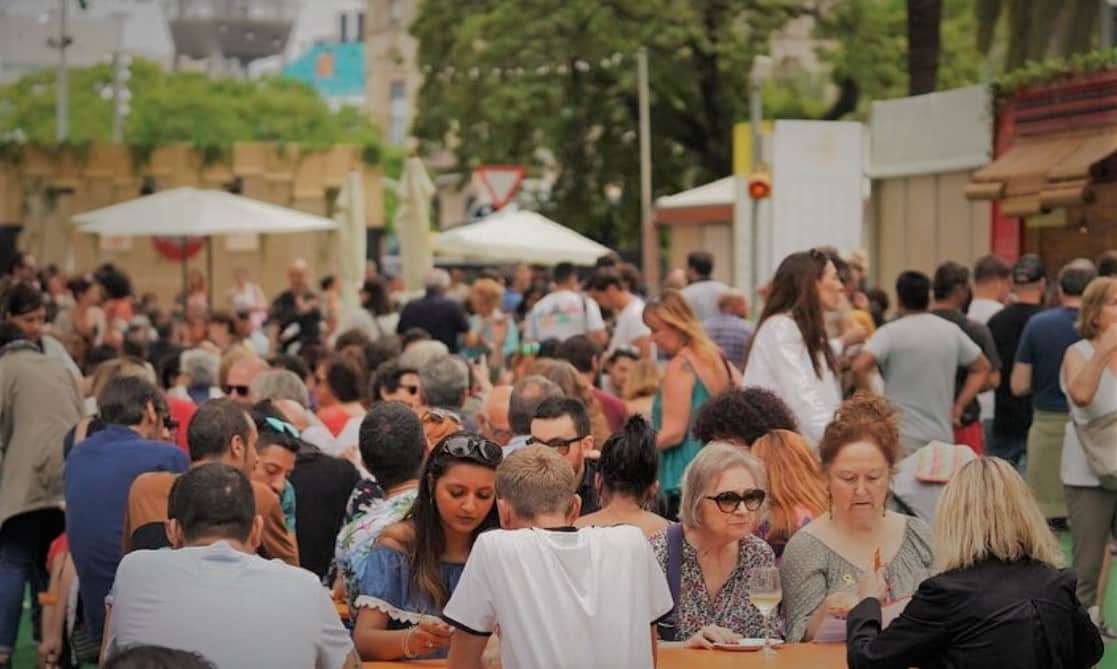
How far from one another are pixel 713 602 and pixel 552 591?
1.56m

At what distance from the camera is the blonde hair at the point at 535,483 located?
636 cm

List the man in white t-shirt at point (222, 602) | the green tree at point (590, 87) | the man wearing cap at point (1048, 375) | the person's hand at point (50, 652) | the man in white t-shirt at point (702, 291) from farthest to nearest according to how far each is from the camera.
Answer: the green tree at point (590, 87) < the man in white t-shirt at point (702, 291) < the man wearing cap at point (1048, 375) < the person's hand at point (50, 652) < the man in white t-shirt at point (222, 602)

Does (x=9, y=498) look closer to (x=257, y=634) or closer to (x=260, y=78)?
(x=257, y=634)

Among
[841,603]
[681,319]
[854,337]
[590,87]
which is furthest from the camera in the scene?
[590,87]

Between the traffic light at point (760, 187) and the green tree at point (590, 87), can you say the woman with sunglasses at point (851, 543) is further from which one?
the green tree at point (590, 87)

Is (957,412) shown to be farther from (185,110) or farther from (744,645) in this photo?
(185,110)

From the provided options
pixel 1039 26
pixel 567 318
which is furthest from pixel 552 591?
pixel 1039 26

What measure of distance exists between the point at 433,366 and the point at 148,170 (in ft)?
110

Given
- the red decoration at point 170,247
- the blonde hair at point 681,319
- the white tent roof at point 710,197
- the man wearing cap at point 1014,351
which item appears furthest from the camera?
the red decoration at point 170,247

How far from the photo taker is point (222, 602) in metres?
6.17

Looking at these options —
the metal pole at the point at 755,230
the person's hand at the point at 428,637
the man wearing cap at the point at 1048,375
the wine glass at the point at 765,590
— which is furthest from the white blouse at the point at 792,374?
the metal pole at the point at 755,230

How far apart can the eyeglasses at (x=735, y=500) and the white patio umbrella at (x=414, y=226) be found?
2194 cm

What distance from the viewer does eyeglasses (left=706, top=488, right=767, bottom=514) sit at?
7.48 meters

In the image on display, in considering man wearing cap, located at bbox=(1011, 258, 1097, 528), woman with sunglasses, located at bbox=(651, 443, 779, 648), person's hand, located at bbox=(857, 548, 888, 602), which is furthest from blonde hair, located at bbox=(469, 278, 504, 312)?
person's hand, located at bbox=(857, 548, 888, 602)
